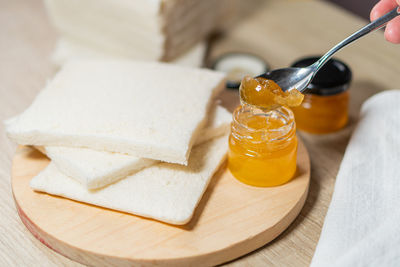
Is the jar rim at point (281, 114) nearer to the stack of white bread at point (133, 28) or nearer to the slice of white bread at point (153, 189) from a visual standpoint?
the slice of white bread at point (153, 189)

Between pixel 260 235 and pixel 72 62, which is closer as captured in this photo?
pixel 260 235

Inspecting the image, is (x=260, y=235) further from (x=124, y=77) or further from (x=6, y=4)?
(x=6, y=4)

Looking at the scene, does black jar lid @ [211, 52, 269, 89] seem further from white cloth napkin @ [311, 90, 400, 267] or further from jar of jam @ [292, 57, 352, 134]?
white cloth napkin @ [311, 90, 400, 267]

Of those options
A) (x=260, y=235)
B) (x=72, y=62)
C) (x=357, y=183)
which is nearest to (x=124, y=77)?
(x=72, y=62)

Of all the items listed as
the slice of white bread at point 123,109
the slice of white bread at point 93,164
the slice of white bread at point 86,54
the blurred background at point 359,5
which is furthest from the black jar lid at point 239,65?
the blurred background at point 359,5

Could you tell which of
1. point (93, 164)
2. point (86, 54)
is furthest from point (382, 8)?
point (86, 54)

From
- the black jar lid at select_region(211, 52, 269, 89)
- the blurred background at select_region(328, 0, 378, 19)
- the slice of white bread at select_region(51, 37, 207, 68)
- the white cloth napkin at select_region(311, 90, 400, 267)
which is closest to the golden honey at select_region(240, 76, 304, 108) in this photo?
the white cloth napkin at select_region(311, 90, 400, 267)
